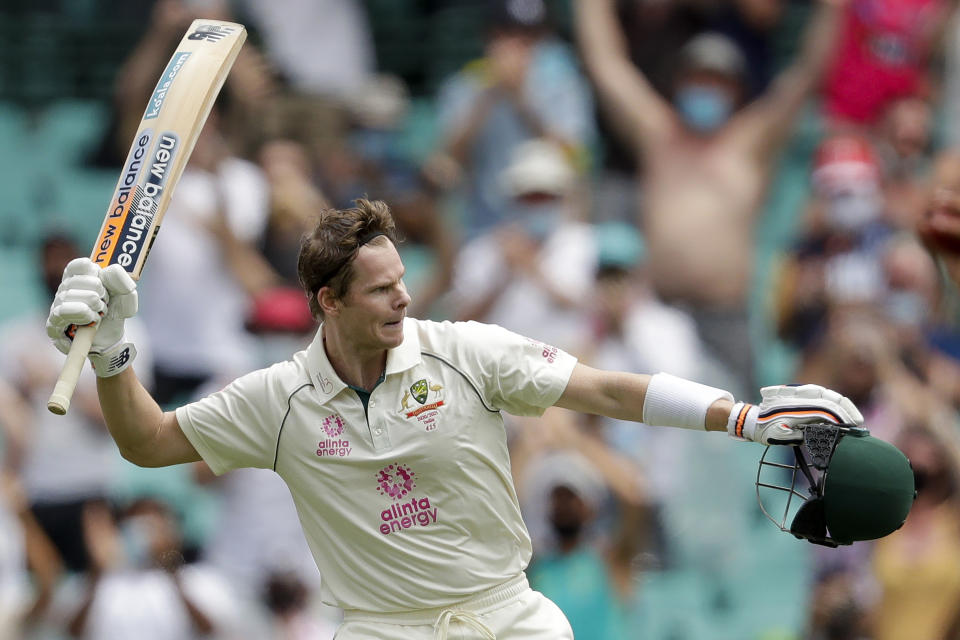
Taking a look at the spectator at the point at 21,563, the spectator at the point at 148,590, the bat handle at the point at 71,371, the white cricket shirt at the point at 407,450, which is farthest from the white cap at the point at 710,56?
the bat handle at the point at 71,371

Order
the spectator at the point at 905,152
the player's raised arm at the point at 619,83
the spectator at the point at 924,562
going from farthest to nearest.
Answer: the player's raised arm at the point at 619,83, the spectator at the point at 905,152, the spectator at the point at 924,562

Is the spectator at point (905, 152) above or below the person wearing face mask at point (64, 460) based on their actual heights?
above

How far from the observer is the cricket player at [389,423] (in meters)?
4.57

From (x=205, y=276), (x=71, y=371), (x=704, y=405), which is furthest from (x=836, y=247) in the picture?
(x=71, y=371)

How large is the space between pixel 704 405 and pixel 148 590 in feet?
14.7

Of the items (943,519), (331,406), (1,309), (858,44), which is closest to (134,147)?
(331,406)

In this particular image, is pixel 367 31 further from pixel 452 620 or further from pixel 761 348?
pixel 452 620

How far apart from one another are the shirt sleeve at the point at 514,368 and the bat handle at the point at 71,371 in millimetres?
1114

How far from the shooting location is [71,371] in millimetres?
4391

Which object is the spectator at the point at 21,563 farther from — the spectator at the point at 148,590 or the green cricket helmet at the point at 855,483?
the green cricket helmet at the point at 855,483

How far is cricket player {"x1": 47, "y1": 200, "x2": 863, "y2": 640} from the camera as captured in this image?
15.0ft

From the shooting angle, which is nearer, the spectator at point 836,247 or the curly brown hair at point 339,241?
the curly brown hair at point 339,241

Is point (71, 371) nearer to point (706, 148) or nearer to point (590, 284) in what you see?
point (590, 284)

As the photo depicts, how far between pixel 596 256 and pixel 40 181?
14.3 feet
